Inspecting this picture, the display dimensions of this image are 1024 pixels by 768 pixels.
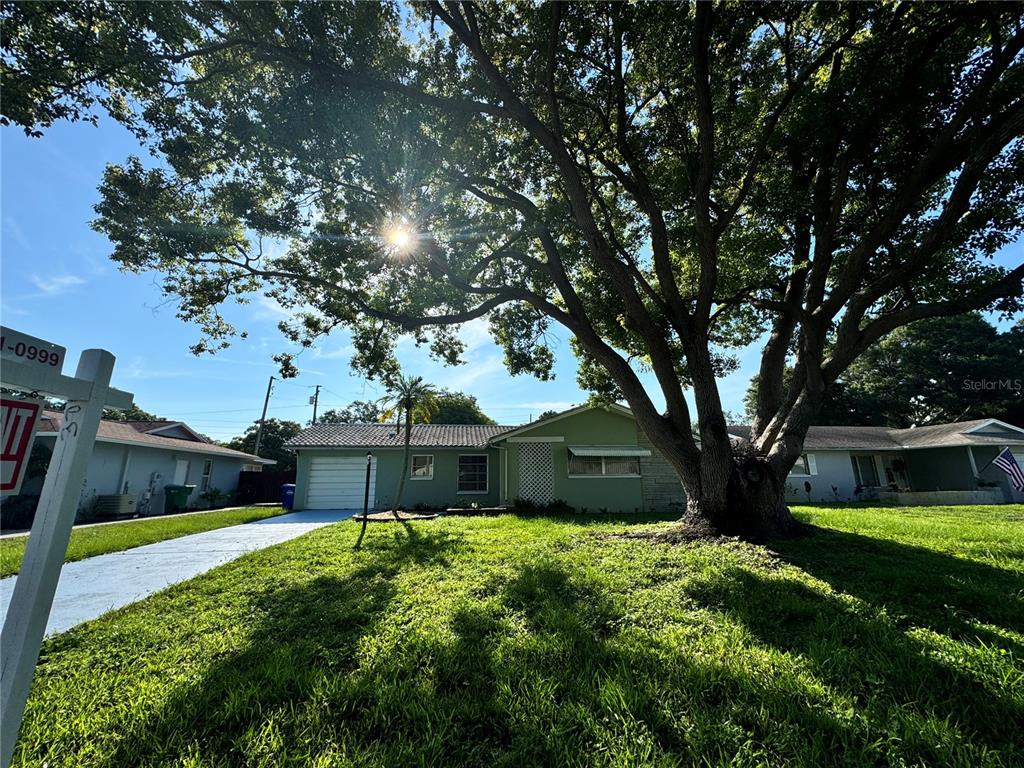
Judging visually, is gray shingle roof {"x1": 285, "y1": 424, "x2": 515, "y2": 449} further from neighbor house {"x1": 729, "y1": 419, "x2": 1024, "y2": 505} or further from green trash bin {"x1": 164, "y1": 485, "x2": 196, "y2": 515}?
neighbor house {"x1": 729, "y1": 419, "x2": 1024, "y2": 505}

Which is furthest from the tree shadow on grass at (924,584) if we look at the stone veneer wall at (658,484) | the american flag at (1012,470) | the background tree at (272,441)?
the background tree at (272,441)

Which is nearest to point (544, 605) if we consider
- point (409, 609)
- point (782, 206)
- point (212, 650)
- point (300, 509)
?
point (409, 609)

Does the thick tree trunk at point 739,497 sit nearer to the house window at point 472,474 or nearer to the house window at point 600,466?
the house window at point 600,466

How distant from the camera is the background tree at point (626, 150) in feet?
19.2

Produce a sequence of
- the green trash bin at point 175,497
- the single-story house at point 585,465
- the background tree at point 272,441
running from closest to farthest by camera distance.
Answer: the single-story house at point 585,465 < the green trash bin at point 175,497 < the background tree at point 272,441

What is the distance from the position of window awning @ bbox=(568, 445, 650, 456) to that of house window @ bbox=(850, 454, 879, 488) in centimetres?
1190

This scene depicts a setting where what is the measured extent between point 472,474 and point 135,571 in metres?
11.7

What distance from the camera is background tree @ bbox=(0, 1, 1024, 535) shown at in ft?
19.2

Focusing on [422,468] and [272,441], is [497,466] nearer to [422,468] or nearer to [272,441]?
[422,468]

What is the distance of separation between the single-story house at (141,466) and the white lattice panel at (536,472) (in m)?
11.8

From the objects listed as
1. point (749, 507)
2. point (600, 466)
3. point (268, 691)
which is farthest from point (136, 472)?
point (749, 507)

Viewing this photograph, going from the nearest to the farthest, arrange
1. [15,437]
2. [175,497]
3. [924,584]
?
1. [15,437]
2. [924,584]
3. [175,497]

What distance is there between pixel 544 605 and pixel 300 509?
14.8m

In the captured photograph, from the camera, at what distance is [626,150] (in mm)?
7641
